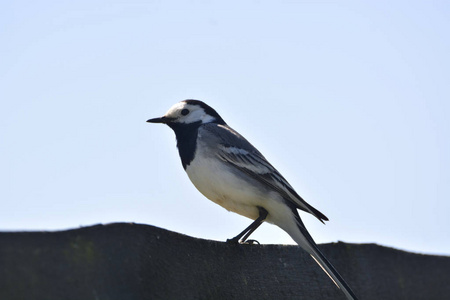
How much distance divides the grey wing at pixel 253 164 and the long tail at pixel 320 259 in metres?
0.40

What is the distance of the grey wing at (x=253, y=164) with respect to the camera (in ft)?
23.4

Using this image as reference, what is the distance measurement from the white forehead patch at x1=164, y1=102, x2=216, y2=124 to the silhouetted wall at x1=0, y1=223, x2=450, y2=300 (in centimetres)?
222

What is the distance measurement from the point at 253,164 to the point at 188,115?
1.04 m

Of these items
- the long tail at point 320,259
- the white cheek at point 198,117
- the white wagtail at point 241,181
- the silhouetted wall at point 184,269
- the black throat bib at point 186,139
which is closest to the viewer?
the silhouetted wall at point 184,269

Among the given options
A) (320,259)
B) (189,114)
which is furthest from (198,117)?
(320,259)

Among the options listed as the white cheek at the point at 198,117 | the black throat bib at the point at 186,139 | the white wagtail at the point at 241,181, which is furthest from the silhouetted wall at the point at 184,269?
the white cheek at the point at 198,117

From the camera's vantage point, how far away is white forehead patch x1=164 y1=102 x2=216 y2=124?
26.3 ft

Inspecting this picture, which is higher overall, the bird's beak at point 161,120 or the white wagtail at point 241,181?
the bird's beak at point 161,120

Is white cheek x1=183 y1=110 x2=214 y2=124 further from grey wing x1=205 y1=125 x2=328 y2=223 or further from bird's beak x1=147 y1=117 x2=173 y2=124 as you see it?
grey wing x1=205 y1=125 x2=328 y2=223

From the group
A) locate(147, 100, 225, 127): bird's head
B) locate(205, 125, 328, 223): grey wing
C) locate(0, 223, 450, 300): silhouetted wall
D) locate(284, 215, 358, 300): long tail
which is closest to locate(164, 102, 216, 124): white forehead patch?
locate(147, 100, 225, 127): bird's head

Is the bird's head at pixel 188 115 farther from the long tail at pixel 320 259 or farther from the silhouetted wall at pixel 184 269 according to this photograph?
the silhouetted wall at pixel 184 269

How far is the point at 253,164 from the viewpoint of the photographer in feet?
24.4

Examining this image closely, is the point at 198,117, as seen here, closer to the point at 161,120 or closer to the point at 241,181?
the point at 161,120

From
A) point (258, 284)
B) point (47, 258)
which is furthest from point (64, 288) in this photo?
point (258, 284)
